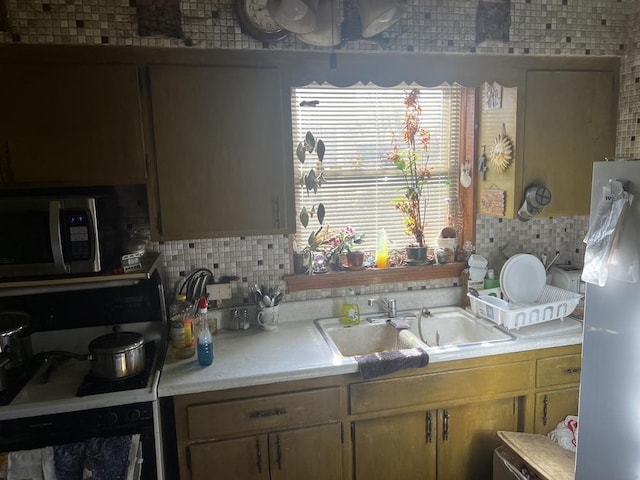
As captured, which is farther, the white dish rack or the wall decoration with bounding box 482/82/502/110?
the wall decoration with bounding box 482/82/502/110

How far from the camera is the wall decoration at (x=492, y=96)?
2326 mm

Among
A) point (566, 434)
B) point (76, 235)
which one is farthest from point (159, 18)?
point (566, 434)

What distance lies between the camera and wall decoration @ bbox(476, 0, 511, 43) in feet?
7.05

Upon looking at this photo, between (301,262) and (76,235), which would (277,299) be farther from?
(76,235)

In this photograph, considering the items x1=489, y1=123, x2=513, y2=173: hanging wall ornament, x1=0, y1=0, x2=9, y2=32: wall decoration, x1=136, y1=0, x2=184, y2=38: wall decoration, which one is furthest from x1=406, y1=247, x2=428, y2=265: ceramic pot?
x1=0, y1=0, x2=9, y2=32: wall decoration

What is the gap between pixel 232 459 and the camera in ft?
6.00

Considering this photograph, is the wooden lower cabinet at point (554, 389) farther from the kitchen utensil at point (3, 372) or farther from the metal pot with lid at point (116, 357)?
the kitchen utensil at point (3, 372)

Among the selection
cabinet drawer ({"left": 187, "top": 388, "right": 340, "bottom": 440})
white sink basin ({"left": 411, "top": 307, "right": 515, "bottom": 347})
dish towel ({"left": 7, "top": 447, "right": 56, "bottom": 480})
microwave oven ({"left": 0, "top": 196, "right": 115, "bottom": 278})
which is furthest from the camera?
white sink basin ({"left": 411, "top": 307, "right": 515, "bottom": 347})

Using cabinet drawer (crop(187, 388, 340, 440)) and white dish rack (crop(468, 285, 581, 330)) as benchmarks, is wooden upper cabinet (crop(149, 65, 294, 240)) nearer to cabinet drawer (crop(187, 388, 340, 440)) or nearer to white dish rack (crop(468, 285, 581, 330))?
cabinet drawer (crop(187, 388, 340, 440))

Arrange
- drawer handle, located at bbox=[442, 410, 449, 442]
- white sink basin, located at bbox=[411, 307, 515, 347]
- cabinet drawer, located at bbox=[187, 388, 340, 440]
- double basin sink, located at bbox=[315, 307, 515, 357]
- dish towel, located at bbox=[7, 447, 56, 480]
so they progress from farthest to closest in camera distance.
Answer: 1. white sink basin, located at bbox=[411, 307, 515, 347]
2. double basin sink, located at bbox=[315, 307, 515, 357]
3. drawer handle, located at bbox=[442, 410, 449, 442]
4. cabinet drawer, located at bbox=[187, 388, 340, 440]
5. dish towel, located at bbox=[7, 447, 56, 480]

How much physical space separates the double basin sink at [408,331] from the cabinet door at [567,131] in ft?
2.14

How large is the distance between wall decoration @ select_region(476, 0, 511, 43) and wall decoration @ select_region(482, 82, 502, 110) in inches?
9.3

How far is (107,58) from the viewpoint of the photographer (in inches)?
71.8

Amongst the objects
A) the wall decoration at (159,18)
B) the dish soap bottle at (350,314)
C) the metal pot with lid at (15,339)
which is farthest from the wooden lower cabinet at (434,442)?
the wall decoration at (159,18)
